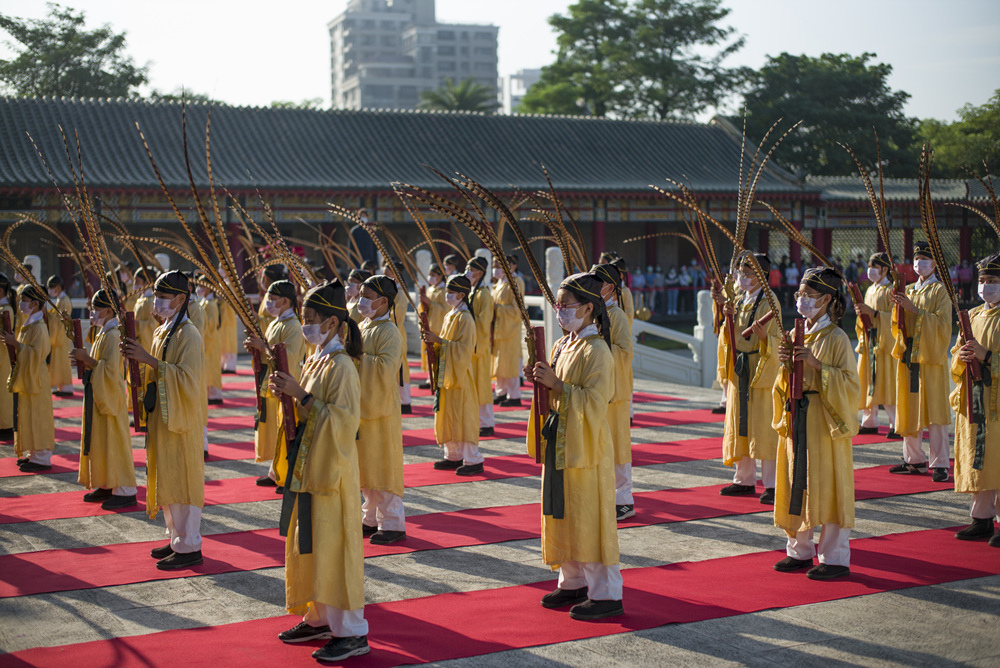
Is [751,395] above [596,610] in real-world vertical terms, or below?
above

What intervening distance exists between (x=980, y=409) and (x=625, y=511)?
7.93 feet

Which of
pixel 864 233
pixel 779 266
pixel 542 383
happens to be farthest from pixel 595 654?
pixel 864 233

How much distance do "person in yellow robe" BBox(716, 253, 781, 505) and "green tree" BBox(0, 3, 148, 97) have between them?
3177cm

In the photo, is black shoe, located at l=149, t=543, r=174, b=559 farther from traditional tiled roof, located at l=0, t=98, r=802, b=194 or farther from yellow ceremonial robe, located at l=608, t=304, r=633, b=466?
traditional tiled roof, located at l=0, t=98, r=802, b=194

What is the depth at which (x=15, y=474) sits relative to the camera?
8.60 meters

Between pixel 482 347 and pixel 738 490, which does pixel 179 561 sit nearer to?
pixel 738 490

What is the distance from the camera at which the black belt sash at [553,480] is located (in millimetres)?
4977

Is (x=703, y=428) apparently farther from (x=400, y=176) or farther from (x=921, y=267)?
(x=400, y=176)

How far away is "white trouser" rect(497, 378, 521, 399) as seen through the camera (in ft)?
41.0

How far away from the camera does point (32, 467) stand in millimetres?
8742

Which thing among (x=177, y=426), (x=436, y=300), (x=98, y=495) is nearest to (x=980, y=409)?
(x=177, y=426)

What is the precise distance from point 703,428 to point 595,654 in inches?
252

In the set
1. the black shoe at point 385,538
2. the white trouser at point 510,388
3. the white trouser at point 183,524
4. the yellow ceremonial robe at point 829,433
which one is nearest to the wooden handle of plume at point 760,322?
the yellow ceremonial robe at point 829,433

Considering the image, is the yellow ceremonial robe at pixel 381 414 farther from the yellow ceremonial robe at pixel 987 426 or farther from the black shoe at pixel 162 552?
the yellow ceremonial robe at pixel 987 426
